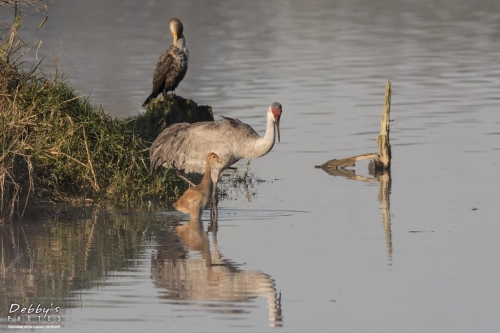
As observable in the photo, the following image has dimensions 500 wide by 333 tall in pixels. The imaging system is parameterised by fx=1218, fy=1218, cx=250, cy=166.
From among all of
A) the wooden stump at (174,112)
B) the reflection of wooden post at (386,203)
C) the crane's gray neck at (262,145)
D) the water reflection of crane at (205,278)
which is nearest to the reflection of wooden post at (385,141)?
the reflection of wooden post at (386,203)

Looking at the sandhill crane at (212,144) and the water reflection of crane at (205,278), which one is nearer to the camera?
the water reflection of crane at (205,278)

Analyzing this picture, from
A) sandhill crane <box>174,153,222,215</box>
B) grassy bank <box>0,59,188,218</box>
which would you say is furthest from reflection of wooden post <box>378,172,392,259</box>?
grassy bank <box>0,59,188,218</box>

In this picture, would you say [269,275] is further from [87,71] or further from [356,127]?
[87,71]

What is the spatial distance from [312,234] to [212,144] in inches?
102

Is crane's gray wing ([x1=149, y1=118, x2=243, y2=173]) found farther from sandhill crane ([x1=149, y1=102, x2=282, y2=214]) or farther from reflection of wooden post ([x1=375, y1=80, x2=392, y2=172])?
reflection of wooden post ([x1=375, y1=80, x2=392, y2=172])

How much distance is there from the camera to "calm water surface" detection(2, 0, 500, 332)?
357 inches

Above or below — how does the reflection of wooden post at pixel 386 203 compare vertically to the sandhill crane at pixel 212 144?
below

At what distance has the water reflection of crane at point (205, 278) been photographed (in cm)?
943

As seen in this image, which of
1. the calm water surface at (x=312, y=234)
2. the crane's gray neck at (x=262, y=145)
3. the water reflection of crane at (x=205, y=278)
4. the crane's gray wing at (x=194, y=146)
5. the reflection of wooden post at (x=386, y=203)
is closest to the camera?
the calm water surface at (x=312, y=234)

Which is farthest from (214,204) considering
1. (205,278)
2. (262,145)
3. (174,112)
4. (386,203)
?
(205,278)

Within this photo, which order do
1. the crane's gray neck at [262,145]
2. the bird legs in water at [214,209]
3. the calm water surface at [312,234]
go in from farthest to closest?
the crane's gray neck at [262,145]
the bird legs in water at [214,209]
the calm water surface at [312,234]

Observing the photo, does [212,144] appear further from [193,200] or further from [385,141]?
[385,141]

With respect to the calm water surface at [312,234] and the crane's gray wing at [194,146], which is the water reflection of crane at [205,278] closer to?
the calm water surface at [312,234]

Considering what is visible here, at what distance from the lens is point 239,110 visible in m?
22.1
